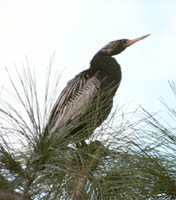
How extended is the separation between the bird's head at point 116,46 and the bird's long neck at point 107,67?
0.15 m

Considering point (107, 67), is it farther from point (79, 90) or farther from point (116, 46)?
point (116, 46)

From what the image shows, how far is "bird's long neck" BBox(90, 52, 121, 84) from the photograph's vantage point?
336 centimetres

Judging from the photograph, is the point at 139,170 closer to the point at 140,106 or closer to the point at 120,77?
the point at 140,106

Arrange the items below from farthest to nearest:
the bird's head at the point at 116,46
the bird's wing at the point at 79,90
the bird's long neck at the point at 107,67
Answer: the bird's head at the point at 116,46 → the bird's long neck at the point at 107,67 → the bird's wing at the point at 79,90

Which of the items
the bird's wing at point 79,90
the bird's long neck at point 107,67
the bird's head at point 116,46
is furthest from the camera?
the bird's head at point 116,46

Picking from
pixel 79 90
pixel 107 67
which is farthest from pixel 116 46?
pixel 79 90

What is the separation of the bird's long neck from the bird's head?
0.15m

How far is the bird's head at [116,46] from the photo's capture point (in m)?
3.65

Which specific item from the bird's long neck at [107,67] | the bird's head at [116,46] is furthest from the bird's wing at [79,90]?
the bird's head at [116,46]

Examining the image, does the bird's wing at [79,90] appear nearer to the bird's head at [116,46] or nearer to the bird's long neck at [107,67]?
the bird's long neck at [107,67]

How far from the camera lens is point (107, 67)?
11.1 ft

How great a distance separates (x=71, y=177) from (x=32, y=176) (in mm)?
301

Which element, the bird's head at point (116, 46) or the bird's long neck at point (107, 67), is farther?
the bird's head at point (116, 46)

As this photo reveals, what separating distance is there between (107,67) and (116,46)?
444 mm
